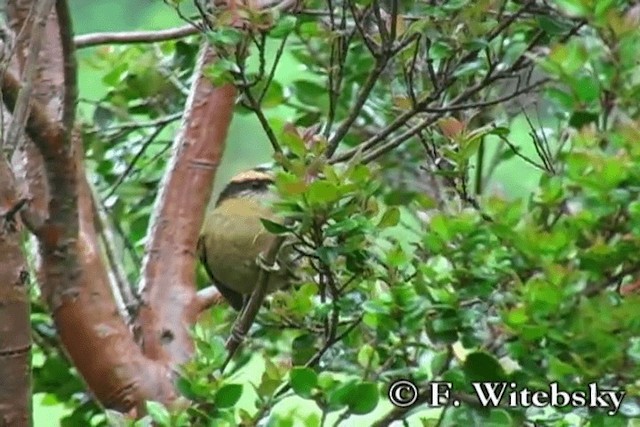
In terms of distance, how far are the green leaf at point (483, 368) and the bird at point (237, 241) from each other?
0.43 metres

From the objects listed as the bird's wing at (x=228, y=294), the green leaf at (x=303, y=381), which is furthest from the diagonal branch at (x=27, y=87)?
the bird's wing at (x=228, y=294)

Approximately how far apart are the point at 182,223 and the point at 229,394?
0.43 m

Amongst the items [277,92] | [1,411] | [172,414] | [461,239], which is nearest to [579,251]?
[461,239]

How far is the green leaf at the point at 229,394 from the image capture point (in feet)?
2.82

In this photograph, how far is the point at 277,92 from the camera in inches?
50.5

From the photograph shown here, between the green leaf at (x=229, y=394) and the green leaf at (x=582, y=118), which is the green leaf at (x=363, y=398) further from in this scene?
the green leaf at (x=582, y=118)

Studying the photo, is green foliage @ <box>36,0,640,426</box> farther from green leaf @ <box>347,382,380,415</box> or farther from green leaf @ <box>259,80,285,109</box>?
green leaf @ <box>259,80,285,109</box>

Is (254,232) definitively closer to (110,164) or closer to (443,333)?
(110,164)

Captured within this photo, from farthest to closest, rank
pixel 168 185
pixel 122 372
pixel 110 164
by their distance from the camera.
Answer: pixel 110 164
pixel 168 185
pixel 122 372

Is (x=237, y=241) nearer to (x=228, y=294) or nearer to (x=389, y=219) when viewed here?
(x=228, y=294)

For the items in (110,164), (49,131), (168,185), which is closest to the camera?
(49,131)

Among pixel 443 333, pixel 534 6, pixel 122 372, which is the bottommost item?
pixel 122 372

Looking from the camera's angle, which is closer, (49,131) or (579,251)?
(579,251)

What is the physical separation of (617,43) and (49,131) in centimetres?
46
